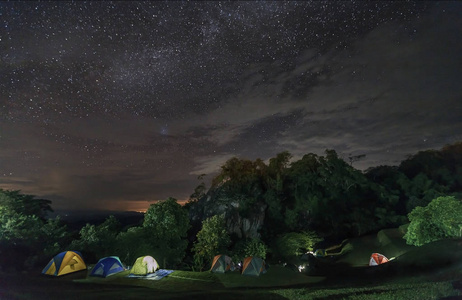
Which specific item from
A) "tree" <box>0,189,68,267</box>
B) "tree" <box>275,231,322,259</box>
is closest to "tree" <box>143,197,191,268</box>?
"tree" <box>0,189,68,267</box>

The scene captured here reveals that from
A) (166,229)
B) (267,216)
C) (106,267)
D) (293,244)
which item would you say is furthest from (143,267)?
(267,216)

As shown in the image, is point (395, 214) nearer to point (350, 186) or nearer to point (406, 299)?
point (350, 186)

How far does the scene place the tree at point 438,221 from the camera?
3341cm

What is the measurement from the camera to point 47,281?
22109 millimetres

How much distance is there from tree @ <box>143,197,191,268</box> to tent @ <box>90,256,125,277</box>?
907 cm

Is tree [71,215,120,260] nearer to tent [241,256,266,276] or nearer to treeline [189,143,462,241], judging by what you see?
tent [241,256,266,276]

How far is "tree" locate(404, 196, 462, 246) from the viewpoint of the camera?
3341 cm

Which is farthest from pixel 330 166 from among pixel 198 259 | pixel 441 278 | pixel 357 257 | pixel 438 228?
pixel 441 278

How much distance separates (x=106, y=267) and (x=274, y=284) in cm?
1563

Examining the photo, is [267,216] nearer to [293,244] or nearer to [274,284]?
[293,244]

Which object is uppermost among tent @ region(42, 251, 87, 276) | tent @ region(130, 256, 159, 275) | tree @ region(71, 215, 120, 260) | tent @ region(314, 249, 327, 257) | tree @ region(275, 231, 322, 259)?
tree @ region(71, 215, 120, 260)

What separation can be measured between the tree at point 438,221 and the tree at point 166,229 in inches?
1233

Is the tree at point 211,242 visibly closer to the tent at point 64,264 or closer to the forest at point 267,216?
the forest at point 267,216

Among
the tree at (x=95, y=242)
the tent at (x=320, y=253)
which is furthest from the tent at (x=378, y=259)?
the tree at (x=95, y=242)
